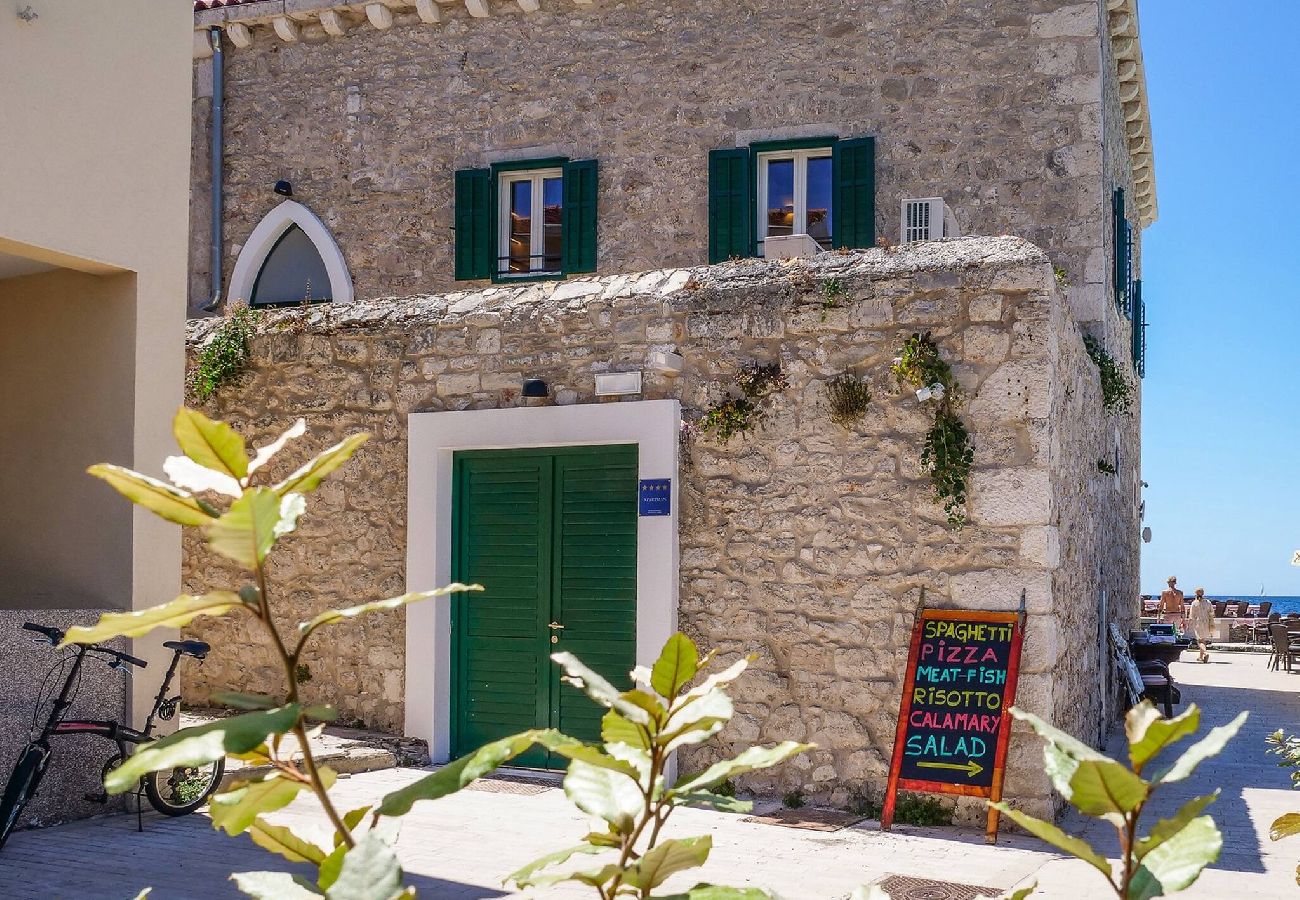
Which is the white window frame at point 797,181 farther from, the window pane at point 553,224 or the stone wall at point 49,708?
the stone wall at point 49,708

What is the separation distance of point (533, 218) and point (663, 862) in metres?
11.5

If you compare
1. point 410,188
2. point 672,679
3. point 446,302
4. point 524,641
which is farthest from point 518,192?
point 672,679

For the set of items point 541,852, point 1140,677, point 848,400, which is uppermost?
point 848,400

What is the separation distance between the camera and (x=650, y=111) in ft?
39.1

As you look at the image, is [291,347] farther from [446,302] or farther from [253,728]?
[253,728]

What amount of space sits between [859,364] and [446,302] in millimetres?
2932

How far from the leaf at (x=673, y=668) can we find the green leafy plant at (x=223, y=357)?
338 inches

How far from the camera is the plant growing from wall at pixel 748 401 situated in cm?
780

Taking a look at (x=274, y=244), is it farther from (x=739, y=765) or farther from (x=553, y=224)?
(x=739, y=765)

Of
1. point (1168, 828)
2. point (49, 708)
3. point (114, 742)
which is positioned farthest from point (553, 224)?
point (1168, 828)

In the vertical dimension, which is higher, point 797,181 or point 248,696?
point 797,181

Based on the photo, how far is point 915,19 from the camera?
1121cm

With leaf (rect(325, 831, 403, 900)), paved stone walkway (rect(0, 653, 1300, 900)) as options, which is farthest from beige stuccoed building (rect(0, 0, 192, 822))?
leaf (rect(325, 831, 403, 900))

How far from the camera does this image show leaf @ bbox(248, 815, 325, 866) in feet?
4.17
